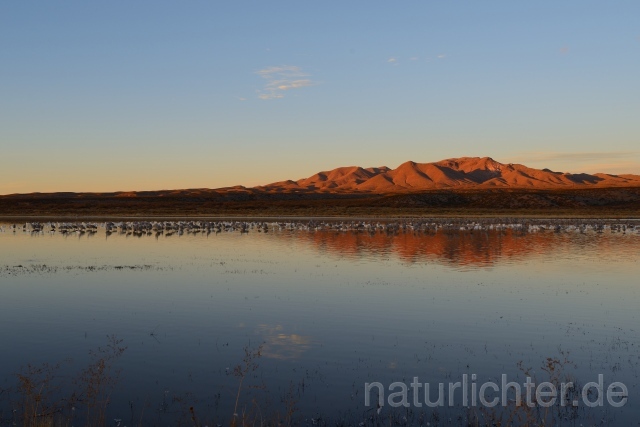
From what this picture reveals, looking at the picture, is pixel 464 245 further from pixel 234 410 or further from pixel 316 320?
pixel 234 410

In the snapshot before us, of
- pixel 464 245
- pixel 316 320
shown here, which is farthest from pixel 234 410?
pixel 464 245

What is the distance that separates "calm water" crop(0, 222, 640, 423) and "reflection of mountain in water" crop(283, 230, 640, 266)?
2.28 ft

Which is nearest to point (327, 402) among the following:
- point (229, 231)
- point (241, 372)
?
point (241, 372)

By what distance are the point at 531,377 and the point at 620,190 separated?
137862 mm

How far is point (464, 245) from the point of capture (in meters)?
39.4

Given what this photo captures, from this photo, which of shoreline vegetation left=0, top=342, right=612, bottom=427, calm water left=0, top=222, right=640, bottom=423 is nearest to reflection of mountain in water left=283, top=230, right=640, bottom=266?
calm water left=0, top=222, right=640, bottom=423

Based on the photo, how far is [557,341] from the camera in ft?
45.6

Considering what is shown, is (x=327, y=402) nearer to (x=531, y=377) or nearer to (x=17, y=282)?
(x=531, y=377)

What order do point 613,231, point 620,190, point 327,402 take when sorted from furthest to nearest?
point 620,190, point 613,231, point 327,402

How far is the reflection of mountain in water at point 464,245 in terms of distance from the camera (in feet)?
107

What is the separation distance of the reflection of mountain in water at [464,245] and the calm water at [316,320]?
0.70m

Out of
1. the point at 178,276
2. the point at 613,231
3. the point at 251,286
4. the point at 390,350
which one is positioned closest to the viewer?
the point at 390,350

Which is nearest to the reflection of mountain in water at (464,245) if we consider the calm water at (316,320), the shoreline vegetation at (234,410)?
the calm water at (316,320)

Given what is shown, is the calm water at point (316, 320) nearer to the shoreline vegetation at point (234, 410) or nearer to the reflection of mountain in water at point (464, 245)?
the shoreline vegetation at point (234, 410)
